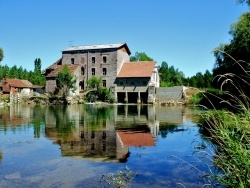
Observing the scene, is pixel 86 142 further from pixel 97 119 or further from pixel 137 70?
pixel 137 70

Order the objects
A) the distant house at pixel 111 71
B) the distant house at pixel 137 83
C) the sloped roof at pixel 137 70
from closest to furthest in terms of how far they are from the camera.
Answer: the distant house at pixel 137 83, the sloped roof at pixel 137 70, the distant house at pixel 111 71

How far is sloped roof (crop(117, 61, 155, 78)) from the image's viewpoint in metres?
53.9

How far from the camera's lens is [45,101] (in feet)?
172

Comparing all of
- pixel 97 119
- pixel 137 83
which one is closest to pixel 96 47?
pixel 137 83

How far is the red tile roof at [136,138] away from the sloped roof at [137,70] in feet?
119

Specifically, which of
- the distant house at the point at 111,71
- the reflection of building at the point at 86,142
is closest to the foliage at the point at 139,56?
the distant house at the point at 111,71

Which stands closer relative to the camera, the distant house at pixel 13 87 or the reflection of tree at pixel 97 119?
the reflection of tree at pixel 97 119

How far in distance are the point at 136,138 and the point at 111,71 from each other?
1648 inches

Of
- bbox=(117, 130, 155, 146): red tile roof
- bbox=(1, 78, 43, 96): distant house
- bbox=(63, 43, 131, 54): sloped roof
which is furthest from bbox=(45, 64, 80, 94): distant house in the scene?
bbox=(117, 130, 155, 146): red tile roof

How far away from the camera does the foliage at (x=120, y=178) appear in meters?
7.70

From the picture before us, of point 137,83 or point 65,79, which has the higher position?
point 65,79

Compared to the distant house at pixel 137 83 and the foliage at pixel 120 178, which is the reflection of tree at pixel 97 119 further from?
the distant house at pixel 137 83

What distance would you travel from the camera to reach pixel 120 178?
8.03 meters

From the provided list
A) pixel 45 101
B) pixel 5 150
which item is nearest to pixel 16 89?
pixel 45 101
